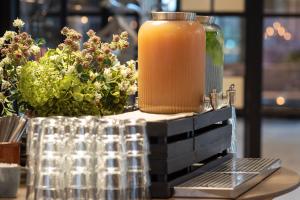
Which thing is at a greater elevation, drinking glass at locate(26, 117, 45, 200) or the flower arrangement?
the flower arrangement

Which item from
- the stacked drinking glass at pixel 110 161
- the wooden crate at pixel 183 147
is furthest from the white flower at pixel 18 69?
the stacked drinking glass at pixel 110 161

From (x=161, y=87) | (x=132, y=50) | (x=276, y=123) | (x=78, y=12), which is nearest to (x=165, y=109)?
(x=161, y=87)

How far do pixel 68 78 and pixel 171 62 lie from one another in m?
0.36

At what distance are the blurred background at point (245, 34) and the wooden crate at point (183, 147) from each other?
4.63 meters

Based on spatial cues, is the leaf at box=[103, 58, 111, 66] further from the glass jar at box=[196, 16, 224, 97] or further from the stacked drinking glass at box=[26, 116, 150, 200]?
the stacked drinking glass at box=[26, 116, 150, 200]

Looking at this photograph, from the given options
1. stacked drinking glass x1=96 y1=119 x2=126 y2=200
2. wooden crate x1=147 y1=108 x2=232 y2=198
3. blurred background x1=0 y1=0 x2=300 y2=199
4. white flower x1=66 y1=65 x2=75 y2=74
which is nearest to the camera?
stacked drinking glass x1=96 y1=119 x2=126 y2=200

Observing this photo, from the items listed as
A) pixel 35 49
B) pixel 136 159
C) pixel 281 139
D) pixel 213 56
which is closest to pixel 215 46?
pixel 213 56

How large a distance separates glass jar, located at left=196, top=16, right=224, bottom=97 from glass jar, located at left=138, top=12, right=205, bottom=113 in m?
0.23

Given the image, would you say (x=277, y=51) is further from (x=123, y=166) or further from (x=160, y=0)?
(x=123, y=166)

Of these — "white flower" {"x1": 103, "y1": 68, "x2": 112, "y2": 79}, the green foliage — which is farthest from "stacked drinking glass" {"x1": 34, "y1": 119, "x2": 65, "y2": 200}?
the green foliage

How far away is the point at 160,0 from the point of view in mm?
8203

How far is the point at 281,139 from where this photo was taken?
376 inches

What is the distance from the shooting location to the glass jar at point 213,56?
3.01 metres

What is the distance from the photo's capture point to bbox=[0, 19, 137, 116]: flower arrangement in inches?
111
